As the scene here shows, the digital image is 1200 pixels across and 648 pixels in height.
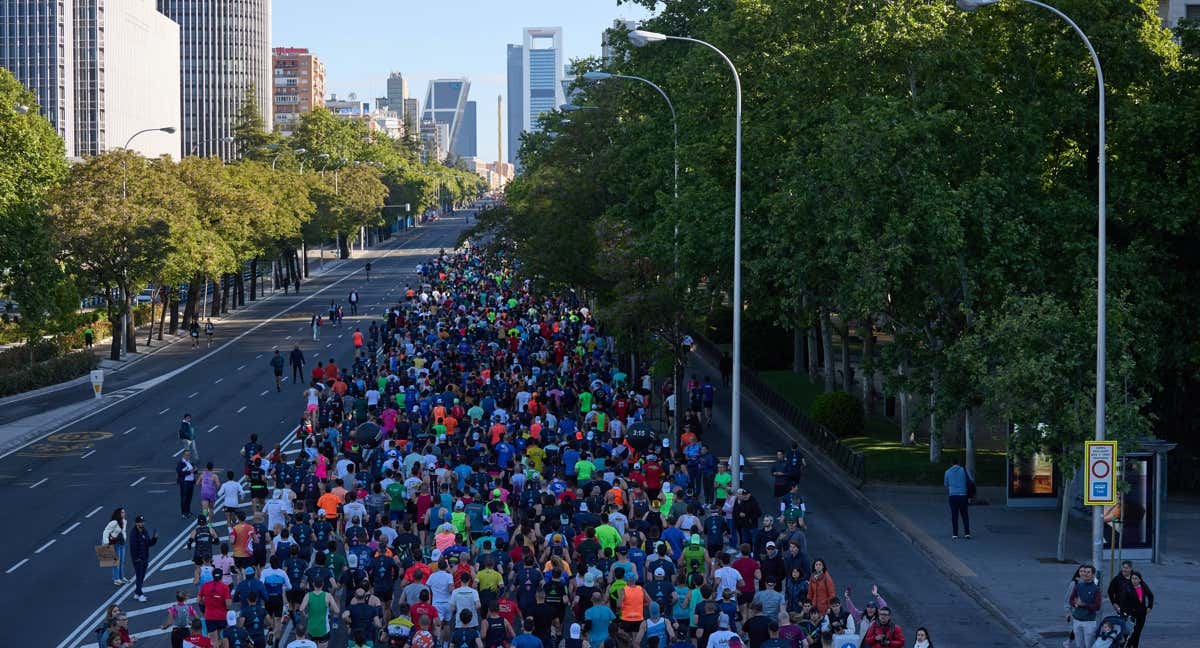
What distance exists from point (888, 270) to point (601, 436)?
7548 mm

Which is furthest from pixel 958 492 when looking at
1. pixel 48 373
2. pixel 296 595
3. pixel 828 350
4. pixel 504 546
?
pixel 48 373

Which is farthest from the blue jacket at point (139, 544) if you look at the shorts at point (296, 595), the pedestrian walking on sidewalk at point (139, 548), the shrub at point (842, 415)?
the shrub at point (842, 415)

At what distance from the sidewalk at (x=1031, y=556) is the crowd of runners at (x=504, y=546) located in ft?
7.69

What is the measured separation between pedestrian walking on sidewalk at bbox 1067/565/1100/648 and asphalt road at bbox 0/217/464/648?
41.1ft

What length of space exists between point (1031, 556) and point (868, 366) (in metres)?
8.53

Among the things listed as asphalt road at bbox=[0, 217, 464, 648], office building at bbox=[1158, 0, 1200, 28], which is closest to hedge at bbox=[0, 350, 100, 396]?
asphalt road at bbox=[0, 217, 464, 648]

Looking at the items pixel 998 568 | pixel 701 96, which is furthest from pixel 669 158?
pixel 998 568

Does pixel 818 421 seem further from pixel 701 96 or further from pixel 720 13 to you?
pixel 720 13

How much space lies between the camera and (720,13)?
168ft

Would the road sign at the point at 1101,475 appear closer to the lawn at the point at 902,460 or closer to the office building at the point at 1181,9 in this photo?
the lawn at the point at 902,460

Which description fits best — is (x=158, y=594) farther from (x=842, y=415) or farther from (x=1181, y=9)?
(x=1181, y=9)

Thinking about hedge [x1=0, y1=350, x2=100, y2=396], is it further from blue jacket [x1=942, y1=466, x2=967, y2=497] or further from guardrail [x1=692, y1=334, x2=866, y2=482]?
blue jacket [x1=942, y1=466, x2=967, y2=497]

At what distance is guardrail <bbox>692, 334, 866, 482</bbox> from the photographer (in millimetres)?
37312

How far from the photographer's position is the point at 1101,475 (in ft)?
76.5
